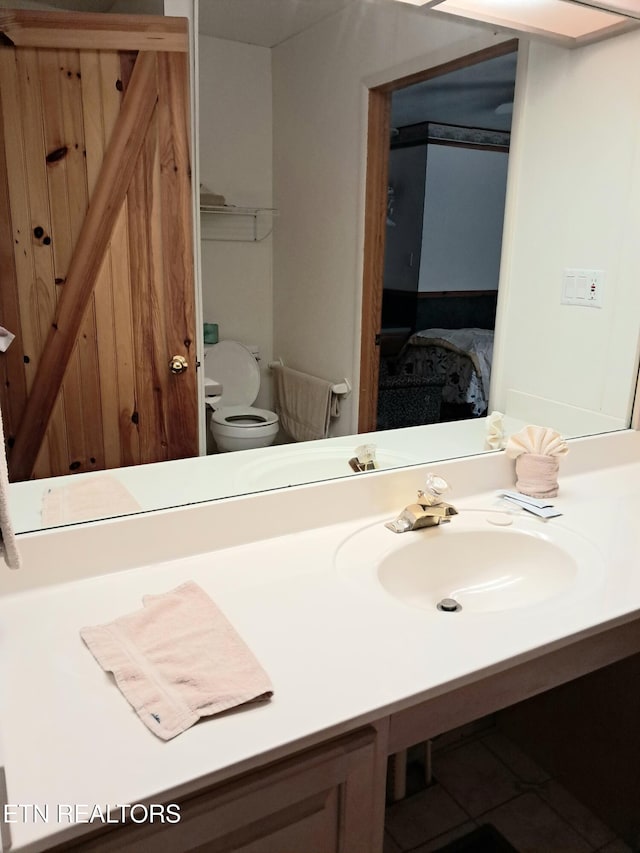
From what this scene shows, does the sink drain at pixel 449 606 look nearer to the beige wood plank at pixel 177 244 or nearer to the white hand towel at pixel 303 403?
the white hand towel at pixel 303 403

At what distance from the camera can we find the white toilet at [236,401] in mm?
1330

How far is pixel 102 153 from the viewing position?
114 cm

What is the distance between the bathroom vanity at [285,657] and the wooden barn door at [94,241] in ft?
0.69

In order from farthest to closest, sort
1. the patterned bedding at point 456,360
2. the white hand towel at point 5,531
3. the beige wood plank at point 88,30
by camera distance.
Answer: the patterned bedding at point 456,360
the beige wood plank at point 88,30
the white hand towel at point 5,531

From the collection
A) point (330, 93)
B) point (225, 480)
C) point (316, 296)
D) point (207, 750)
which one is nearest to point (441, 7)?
point (330, 93)

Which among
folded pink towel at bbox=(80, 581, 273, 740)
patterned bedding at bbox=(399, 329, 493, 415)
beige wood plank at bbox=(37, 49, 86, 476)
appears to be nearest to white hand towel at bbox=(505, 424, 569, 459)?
patterned bedding at bbox=(399, 329, 493, 415)

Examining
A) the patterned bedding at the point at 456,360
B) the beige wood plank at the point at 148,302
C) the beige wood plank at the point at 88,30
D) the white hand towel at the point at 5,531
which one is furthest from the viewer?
the patterned bedding at the point at 456,360

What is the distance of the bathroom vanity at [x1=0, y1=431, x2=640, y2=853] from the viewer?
0.76 m

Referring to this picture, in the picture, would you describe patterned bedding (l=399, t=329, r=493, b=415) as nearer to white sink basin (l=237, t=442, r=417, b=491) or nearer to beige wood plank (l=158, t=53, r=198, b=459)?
white sink basin (l=237, t=442, r=417, b=491)

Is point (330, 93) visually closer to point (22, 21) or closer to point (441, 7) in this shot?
point (441, 7)

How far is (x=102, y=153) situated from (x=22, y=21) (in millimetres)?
220

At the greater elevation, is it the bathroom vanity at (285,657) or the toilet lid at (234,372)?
the toilet lid at (234,372)

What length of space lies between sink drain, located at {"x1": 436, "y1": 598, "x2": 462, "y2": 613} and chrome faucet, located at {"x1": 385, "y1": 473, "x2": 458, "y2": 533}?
0.52 ft

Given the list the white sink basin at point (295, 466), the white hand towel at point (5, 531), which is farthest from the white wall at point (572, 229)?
the white hand towel at point (5, 531)
